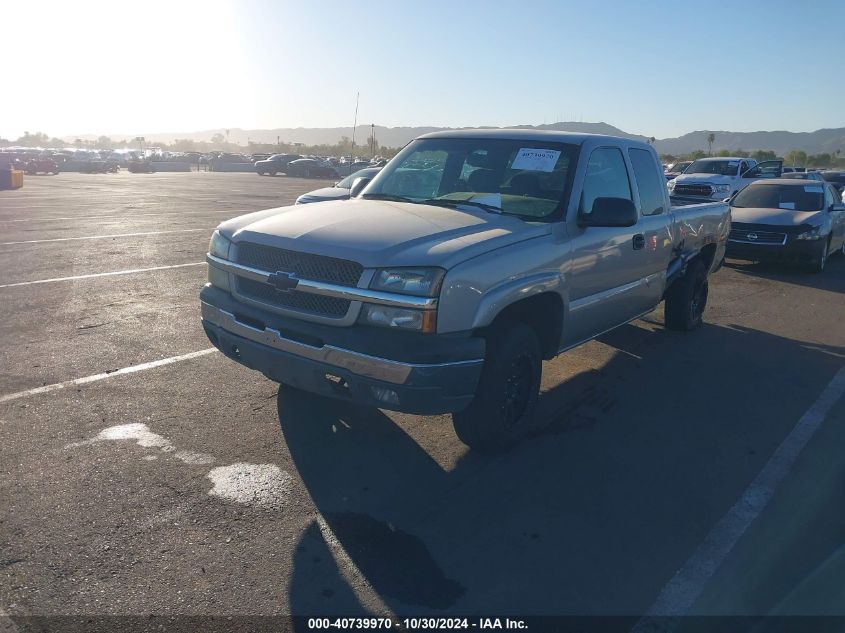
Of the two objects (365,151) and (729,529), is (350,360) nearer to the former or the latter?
(729,529)

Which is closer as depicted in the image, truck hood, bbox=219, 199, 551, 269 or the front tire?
truck hood, bbox=219, 199, 551, 269

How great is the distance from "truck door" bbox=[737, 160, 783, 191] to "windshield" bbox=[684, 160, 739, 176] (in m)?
0.40

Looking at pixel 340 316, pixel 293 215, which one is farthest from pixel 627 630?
pixel 293 215

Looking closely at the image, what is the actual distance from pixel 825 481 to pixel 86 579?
421 cm

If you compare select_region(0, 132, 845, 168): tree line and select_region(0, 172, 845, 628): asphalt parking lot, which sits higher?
select_region(0, 132, 845, 168): tree line

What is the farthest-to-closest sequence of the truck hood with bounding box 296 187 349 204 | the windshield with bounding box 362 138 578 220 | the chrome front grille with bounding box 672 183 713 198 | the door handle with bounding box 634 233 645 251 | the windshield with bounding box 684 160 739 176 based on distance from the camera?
the windshield with bounding box 684 160 739 176, the chrome front grille with bounding box 672 183 713 198, the truck hood with bounding box 296 187 349 204, the door handle with bounding box 634 233 645 251, the windshield with bounding box 362 138 578 220

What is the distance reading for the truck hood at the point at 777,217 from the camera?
12594 millimetres

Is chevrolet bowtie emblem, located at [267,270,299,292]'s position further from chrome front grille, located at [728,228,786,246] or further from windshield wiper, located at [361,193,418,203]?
chrome front grille, located at [728,228,786,246]

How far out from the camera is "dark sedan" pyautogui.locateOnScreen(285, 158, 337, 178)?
52.0 metres

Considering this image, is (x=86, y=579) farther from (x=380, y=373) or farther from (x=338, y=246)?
(x=338, y=246)

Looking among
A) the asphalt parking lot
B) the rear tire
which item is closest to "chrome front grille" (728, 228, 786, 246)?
the rear tire

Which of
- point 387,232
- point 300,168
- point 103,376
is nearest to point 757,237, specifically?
point 387,232

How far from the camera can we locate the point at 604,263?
215 inches

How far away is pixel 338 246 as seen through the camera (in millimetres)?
4121
